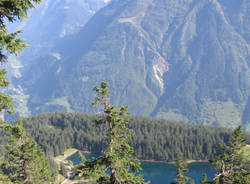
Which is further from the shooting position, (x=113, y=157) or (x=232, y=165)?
(x=232, y=165)

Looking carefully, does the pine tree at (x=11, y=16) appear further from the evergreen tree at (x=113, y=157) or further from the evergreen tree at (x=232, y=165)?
the evergreen tree at (x=232, y=165)

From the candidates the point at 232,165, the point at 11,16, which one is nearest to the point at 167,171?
the point at 232,165

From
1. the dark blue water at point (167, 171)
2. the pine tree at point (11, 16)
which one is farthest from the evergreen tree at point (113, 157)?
the dark blue water at point (167, 171)

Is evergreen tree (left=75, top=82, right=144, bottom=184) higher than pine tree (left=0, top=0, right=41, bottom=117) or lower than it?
lower

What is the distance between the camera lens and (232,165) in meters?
26.4

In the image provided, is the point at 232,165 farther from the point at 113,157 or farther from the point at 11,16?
the point at 11,16

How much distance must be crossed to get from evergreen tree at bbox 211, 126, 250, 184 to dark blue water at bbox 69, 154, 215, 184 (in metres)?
145

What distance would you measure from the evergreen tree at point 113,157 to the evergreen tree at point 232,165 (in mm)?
9913

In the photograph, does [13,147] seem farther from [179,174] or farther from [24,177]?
Answer: [179,174]

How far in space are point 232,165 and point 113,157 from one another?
1491cm

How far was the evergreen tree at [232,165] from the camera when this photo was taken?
23.7 meters

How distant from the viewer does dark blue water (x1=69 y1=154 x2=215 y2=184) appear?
166m

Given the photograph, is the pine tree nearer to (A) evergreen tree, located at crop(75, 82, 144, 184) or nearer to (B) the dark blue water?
(A) evergreen tree, located at crop(75, 82, 144, 184)

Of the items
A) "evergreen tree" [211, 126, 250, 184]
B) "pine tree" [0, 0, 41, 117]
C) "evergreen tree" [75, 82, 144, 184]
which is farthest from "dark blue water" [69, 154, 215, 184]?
"pine tree" [0, 0, 41, 117]
